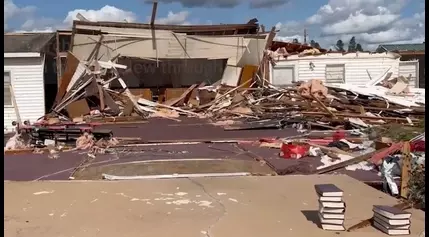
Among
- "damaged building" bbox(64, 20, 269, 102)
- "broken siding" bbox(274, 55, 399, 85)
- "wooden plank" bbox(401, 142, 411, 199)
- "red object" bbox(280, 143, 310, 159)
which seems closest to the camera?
"wooden plank" bbox(401, 142, 411, 199)

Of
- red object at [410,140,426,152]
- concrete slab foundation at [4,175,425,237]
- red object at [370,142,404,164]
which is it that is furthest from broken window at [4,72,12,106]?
red object at [410,140,426,152]

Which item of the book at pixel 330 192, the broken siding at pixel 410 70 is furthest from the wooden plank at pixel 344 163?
the broken siding at pixel 410 70

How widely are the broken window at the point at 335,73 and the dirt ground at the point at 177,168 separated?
16.6m

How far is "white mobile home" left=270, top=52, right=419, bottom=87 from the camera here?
26781 mm

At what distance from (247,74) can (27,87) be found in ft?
31.7

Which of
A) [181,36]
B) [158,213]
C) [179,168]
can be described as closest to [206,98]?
[181,36]

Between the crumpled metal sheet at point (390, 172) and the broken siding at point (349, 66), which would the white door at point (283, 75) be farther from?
the crumpled metal sheet at point (390, 172)

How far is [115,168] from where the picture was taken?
11023 mm

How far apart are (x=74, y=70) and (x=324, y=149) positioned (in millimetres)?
12573

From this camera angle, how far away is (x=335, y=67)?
27.2 m

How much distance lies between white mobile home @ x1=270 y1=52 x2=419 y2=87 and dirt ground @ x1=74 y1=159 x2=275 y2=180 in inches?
618

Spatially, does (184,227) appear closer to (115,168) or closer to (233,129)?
(115,168)

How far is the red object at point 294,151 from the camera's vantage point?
466 inches

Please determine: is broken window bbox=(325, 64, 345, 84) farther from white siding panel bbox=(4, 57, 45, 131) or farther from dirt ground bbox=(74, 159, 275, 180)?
dirt ground bbox=(74, 159, 275, 180)
